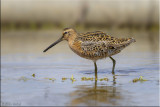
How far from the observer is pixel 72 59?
456 inches

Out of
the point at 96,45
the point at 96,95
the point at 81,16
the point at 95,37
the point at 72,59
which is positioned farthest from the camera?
the point at 81,16

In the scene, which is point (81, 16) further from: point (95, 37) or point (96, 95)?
point (96, 95)

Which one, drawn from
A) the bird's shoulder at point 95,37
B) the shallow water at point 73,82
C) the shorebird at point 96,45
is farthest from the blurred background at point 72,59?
the bird's shoulder at point 95,37

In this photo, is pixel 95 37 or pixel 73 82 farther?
pixel 95 37

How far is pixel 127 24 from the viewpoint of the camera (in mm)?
20844

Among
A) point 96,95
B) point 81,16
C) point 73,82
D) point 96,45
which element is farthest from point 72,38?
point 81,16

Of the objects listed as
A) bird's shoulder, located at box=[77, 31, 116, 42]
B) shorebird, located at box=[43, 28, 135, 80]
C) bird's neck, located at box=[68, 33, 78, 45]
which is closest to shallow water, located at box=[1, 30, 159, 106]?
shorebird, located at box=[43, 28, 135, 80]

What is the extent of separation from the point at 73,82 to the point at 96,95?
1.33 metres

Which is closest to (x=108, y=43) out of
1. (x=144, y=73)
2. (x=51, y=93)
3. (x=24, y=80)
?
(x=144, y=73)

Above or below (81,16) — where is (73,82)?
below

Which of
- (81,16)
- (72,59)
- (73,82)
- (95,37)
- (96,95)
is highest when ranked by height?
(81,16)

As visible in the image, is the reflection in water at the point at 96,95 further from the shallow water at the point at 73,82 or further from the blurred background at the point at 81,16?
the blurred background at the point at 81,16

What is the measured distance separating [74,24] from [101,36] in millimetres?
12037

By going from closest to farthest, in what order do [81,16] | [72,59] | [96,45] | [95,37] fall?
[96,45] → [95,37] → [72,59] → [81,16]
